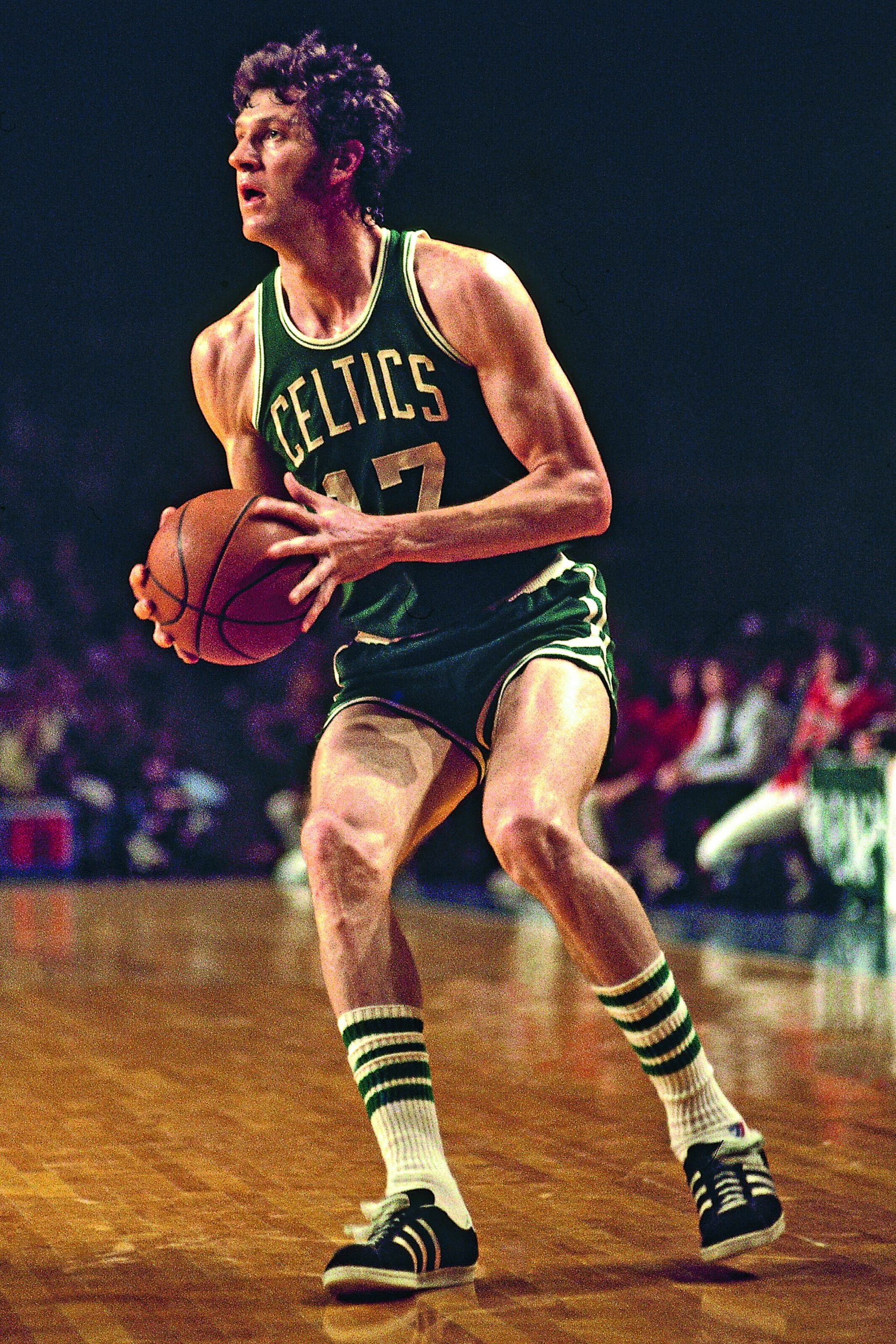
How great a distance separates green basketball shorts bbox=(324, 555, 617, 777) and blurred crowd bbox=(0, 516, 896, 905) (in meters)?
5.33

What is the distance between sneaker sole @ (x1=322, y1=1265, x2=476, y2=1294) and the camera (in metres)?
2.41

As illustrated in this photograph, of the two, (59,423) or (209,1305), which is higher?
(59,423)

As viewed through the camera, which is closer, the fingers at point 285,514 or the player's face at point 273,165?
the fingers at point 285,514

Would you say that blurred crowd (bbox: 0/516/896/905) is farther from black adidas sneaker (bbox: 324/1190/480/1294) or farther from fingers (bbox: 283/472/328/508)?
black adidas sneaker (bbox: 324/1190/480/1294)

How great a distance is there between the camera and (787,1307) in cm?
235

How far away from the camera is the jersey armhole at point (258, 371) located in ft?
9.84

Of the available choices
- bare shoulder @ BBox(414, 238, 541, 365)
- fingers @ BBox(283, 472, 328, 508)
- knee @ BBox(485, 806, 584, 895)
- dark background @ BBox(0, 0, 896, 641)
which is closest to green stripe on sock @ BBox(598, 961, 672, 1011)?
knee @ BBox(485, 806, 584, 895)

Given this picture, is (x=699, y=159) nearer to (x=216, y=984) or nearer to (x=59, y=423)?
(x=59, y=423)

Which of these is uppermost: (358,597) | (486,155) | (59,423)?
(486,155)

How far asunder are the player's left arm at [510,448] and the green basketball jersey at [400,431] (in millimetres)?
53

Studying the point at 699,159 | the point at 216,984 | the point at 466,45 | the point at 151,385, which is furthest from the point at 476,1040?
the point at 151,385

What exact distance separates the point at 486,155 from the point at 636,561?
3840mm

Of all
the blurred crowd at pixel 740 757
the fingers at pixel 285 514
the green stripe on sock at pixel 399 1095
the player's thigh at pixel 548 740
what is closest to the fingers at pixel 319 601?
the fingers at pixel 285 514

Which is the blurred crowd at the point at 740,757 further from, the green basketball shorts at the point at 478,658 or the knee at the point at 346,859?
the knee at the point at 346,859
